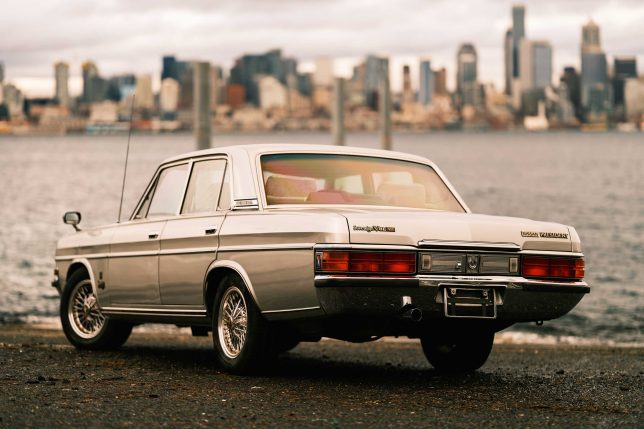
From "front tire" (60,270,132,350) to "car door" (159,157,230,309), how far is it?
140 cm

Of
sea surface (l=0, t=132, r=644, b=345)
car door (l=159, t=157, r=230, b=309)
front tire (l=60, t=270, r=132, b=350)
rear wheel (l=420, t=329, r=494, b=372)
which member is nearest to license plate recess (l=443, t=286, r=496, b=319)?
rear wheel (l=420, t=329, r=494, b=372)

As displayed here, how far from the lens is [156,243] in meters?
9.23

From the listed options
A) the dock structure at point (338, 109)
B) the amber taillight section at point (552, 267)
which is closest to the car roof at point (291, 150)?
the amber taillight section at point (552, 267)

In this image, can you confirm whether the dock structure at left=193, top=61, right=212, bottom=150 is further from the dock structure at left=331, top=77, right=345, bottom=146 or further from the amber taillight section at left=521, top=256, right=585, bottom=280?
the amber taillight section at left=521, top=256, right=585, bottom=280

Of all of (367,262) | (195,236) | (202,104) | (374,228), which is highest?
(202,104)

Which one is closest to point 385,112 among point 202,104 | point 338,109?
point 338,109

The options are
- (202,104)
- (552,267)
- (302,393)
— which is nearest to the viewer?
(302,393)

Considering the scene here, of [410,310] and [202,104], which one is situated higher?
[202,104]

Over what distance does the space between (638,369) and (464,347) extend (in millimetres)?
1899

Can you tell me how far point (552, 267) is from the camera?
7980 mm

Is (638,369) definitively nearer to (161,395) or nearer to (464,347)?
(464,347)

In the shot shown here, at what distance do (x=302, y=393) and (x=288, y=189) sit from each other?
1.65m

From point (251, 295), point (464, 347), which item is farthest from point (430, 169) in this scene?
point (251, 295)

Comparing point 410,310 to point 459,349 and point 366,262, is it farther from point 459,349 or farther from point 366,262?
point 459,349
